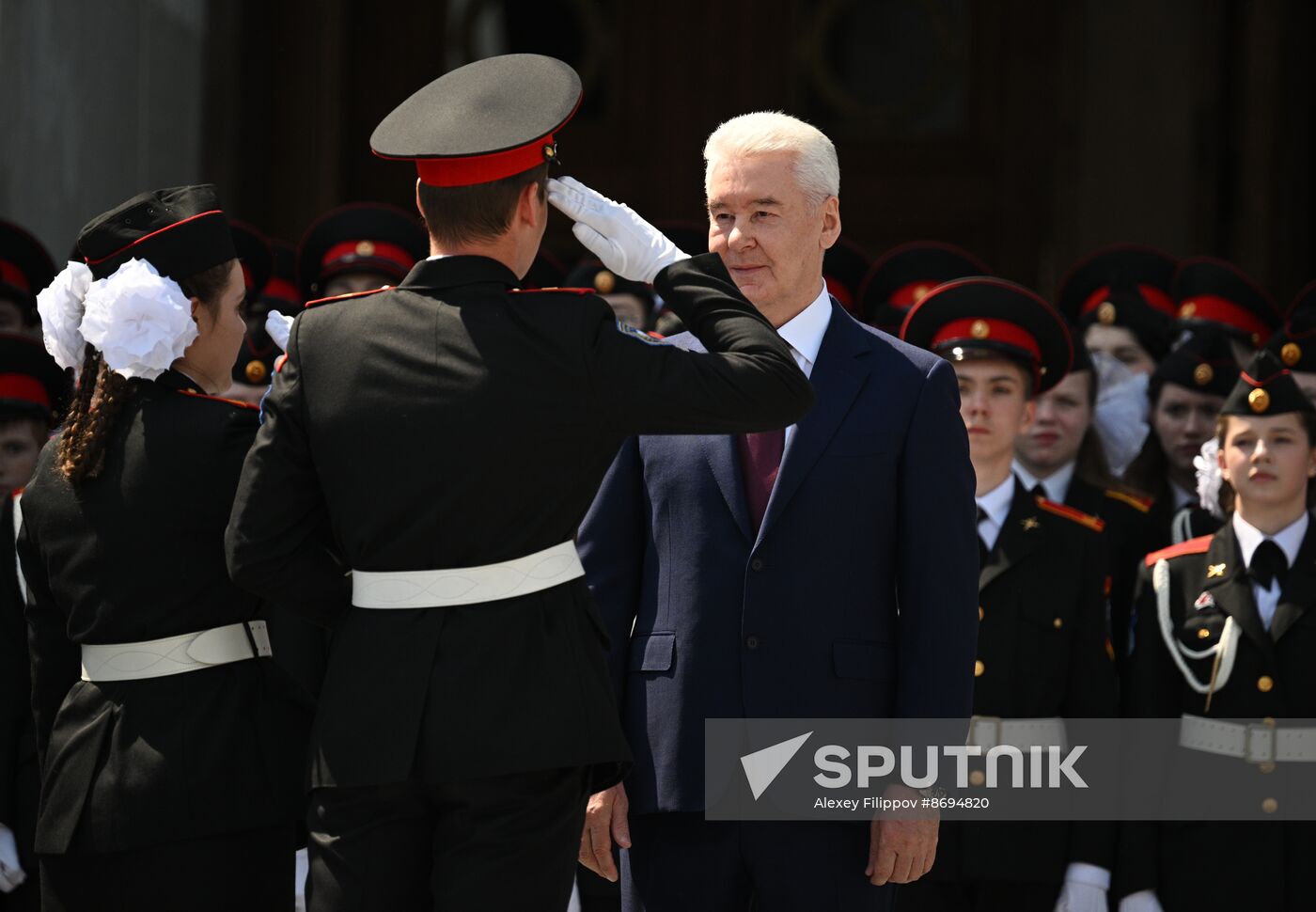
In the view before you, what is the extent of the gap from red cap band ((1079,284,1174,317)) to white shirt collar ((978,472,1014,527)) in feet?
6.89

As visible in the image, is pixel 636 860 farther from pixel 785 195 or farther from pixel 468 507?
pixel 785 195

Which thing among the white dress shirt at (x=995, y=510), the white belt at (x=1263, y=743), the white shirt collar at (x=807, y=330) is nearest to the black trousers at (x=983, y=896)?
the white belt at (x=1263, y=743)

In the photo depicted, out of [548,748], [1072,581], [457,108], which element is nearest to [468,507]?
[548,748]

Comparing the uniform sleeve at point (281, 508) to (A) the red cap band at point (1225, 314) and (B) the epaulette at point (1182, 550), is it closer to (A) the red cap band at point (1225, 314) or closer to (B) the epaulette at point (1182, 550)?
(B) the epaulette at point (1182, 550)

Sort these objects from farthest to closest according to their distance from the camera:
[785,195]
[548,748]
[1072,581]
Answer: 1. [1072,581]
2. [785,195]
3. [548,748]

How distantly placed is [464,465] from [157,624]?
0.77 metres

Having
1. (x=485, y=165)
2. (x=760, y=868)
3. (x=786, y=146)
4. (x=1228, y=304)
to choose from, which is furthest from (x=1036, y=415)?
(x=485, y=165)

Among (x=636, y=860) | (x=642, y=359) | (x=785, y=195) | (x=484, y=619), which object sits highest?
(x=785, y=195)

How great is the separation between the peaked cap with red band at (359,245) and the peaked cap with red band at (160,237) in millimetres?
3028

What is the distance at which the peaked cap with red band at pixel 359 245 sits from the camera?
20.8 ft

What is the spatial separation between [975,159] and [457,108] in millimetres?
6006

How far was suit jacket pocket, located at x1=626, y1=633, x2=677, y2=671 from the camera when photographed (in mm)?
3287

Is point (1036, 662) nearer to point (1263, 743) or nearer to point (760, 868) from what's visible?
point (1263, 743)

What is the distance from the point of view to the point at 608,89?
8508 mm
